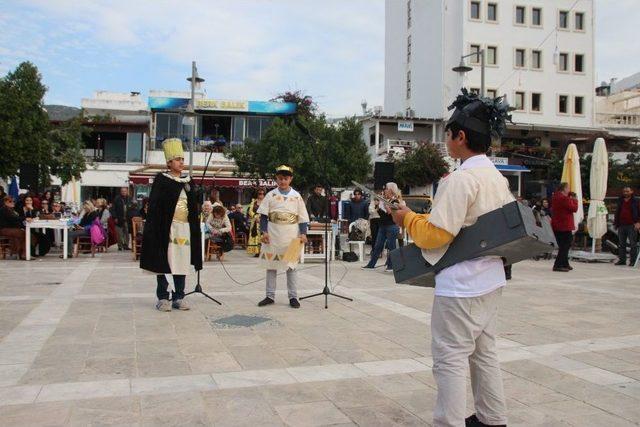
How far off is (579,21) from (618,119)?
8799 millimetres

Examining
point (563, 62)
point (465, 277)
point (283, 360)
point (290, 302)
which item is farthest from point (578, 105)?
point (465, 277)

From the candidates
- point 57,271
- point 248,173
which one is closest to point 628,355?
point 57,271

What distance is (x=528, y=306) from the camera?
755cm

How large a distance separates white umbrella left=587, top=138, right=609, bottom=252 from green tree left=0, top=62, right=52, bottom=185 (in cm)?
1927

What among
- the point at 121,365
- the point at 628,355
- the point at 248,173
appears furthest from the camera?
the point at 248,173

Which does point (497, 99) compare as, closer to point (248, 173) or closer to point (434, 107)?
point (248, 173)

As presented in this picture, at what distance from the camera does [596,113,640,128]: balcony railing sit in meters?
45.2

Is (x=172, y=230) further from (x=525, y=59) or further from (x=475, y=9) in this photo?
(x=525, y=59)

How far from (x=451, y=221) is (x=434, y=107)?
138 feet

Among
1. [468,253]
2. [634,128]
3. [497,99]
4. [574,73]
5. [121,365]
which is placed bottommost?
[121,365]

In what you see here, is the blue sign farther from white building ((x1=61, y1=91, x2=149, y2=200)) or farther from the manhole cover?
the manhole cover

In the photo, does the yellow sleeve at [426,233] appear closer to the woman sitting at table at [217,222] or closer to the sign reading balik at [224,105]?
the woman sitting at table at [217,222]

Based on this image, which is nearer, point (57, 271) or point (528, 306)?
point (528, 306)

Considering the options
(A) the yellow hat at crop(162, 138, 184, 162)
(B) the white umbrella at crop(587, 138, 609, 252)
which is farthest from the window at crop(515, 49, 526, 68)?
(A) the yellow hat at crop(162, 138, 184, 162)
